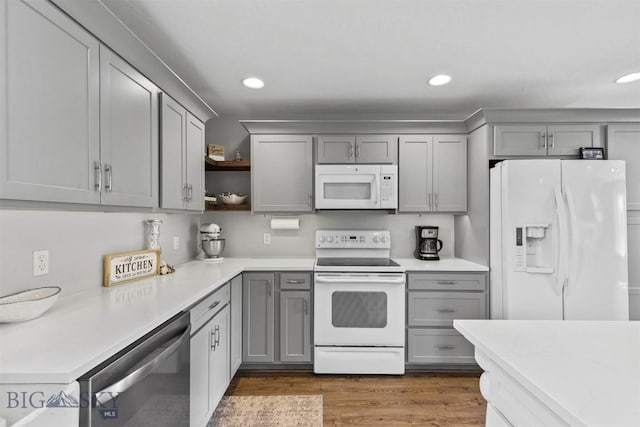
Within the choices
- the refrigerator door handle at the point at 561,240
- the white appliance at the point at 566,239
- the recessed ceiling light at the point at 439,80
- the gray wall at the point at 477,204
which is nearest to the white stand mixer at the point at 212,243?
the recessed ceiling light at the point at 439,80

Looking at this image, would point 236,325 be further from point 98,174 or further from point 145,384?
point 98,174

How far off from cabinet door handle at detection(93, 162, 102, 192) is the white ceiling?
0.83 meters

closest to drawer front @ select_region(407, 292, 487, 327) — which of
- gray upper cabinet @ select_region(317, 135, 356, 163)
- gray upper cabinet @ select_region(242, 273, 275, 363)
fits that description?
gray upper cabinet @ select_region(242, 273, 275, 363)

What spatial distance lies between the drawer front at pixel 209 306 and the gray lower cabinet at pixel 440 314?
1487 millimetres

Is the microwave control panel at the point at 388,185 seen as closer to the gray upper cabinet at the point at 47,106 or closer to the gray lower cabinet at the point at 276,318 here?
the gray lower cabinet at the point at 276,318

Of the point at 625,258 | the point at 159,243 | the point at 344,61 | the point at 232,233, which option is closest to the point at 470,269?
the point at 625,258

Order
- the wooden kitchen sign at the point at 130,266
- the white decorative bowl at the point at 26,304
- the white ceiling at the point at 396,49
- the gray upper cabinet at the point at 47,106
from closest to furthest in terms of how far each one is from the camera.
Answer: the gray upper cabinet at the point at 47,106, the white decorative bowl at the point at 26,304, the white ceiling at the point at 396,49, the wooden kitchen sign at the point at 130,266

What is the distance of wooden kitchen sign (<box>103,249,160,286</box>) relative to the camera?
1732mm

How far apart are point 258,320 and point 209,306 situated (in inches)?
32.1

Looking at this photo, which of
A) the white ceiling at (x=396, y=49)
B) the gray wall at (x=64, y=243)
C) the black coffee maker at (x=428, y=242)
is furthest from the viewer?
the black coffee maker at (x=428, y=242)

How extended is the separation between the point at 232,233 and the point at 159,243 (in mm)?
896

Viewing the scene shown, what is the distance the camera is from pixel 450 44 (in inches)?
71.4

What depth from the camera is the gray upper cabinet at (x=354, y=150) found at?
2.86 metres

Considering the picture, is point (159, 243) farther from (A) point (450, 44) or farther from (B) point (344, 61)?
(A) point (450, 44)
